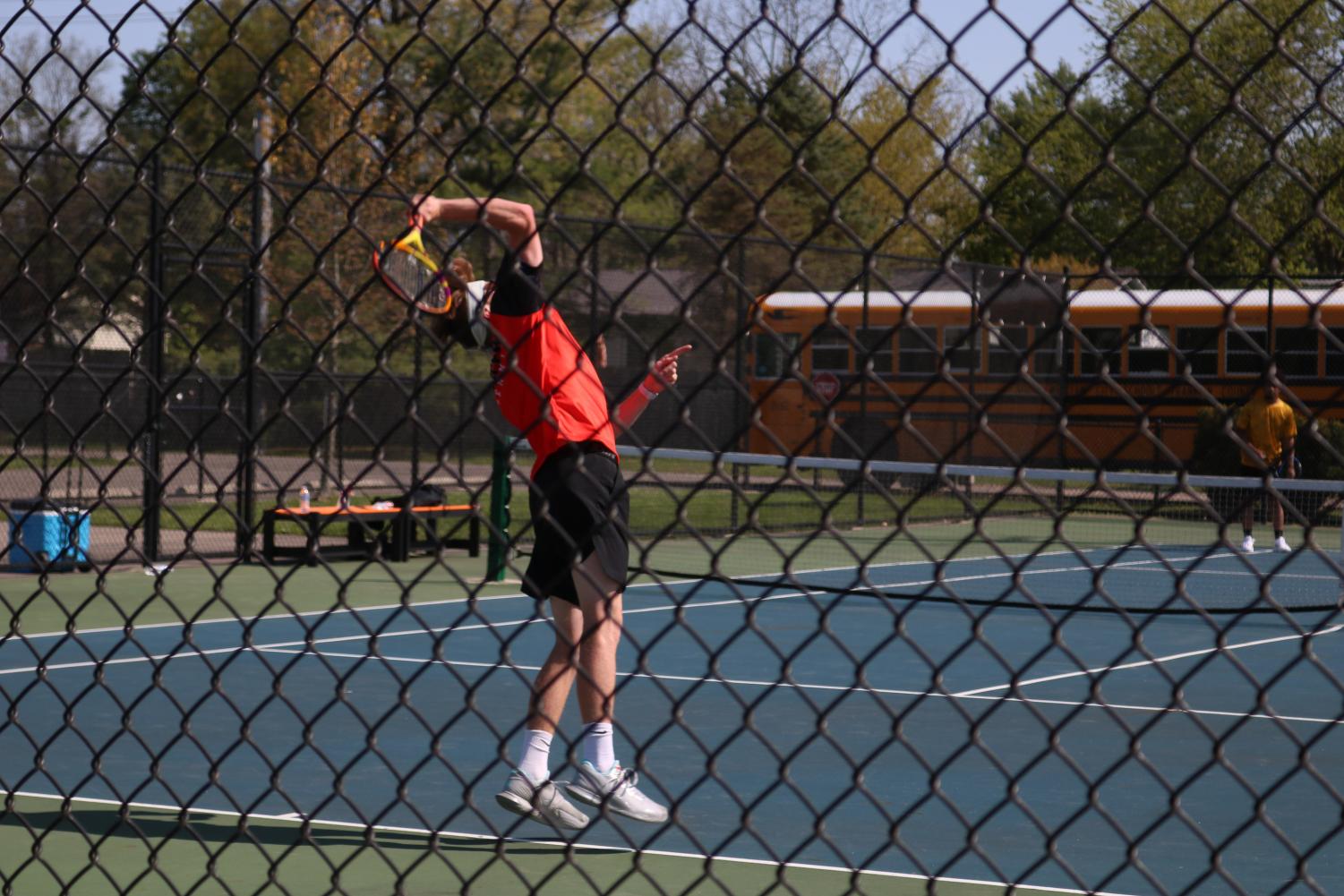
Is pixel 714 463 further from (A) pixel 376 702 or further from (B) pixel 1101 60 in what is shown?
(A) pixel 376 702

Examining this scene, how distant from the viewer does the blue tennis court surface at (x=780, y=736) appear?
371 centimetres

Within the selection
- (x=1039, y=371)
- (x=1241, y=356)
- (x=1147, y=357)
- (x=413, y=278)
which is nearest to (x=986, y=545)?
A: (x=413, y=278)

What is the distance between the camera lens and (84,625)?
10750 mm

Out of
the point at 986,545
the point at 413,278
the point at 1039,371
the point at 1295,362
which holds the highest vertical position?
the point at 413,278

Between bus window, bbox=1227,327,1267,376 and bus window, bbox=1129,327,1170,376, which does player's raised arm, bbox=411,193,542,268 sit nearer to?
bus window, bbox=1227,327,1267,376

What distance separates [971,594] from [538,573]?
356 inches

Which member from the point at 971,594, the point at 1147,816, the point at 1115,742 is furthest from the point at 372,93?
the point at 971,594

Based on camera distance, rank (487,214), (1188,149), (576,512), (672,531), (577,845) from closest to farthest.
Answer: (1188,149), (487,214), (576,512), (577,845), (672,531)

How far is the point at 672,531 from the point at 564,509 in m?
1.77

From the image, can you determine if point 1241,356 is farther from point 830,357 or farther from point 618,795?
point 618,795

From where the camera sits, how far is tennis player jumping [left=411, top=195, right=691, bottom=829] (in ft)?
12.4

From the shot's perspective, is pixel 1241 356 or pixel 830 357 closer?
pixel 1241 356

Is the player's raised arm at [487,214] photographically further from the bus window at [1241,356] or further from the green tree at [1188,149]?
the bus window at [1241,356]

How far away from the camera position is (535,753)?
5.14 meters
